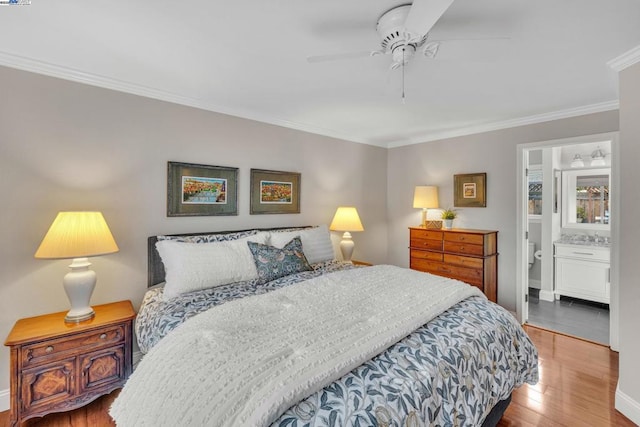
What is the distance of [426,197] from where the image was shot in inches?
160

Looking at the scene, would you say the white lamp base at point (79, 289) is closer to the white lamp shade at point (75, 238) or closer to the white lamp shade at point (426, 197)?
the white lamp shade at point (75, 238)

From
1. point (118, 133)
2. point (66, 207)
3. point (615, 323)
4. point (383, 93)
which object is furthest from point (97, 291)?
point (615, 323)

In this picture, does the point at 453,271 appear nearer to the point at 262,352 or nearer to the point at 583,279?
the point at 583,279

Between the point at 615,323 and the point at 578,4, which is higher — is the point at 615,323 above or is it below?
below

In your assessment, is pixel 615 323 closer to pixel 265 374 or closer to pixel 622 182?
pixel 622 182

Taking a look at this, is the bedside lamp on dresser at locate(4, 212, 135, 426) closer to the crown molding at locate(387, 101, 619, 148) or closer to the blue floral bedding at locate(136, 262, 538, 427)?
the blue floral bedding at locate(136, 262, 538, 427)

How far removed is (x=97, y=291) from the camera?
234cm

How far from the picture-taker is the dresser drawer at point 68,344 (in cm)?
175

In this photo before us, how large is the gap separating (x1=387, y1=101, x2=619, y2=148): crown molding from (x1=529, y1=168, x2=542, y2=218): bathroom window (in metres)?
1.56

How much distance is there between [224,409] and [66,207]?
2163mm

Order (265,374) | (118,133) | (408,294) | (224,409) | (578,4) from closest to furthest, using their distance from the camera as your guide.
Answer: (224,409) → (265,374) → (578,4) → (408,294) → (118,133)

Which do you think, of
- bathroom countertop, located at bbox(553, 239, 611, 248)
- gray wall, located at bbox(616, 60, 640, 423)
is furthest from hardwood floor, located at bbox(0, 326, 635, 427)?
bathroom countertop, located at bbox(553, 239, 611, 248)

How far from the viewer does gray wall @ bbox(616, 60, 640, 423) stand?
1.96m

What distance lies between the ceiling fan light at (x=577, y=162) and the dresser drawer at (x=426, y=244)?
2.39 m
